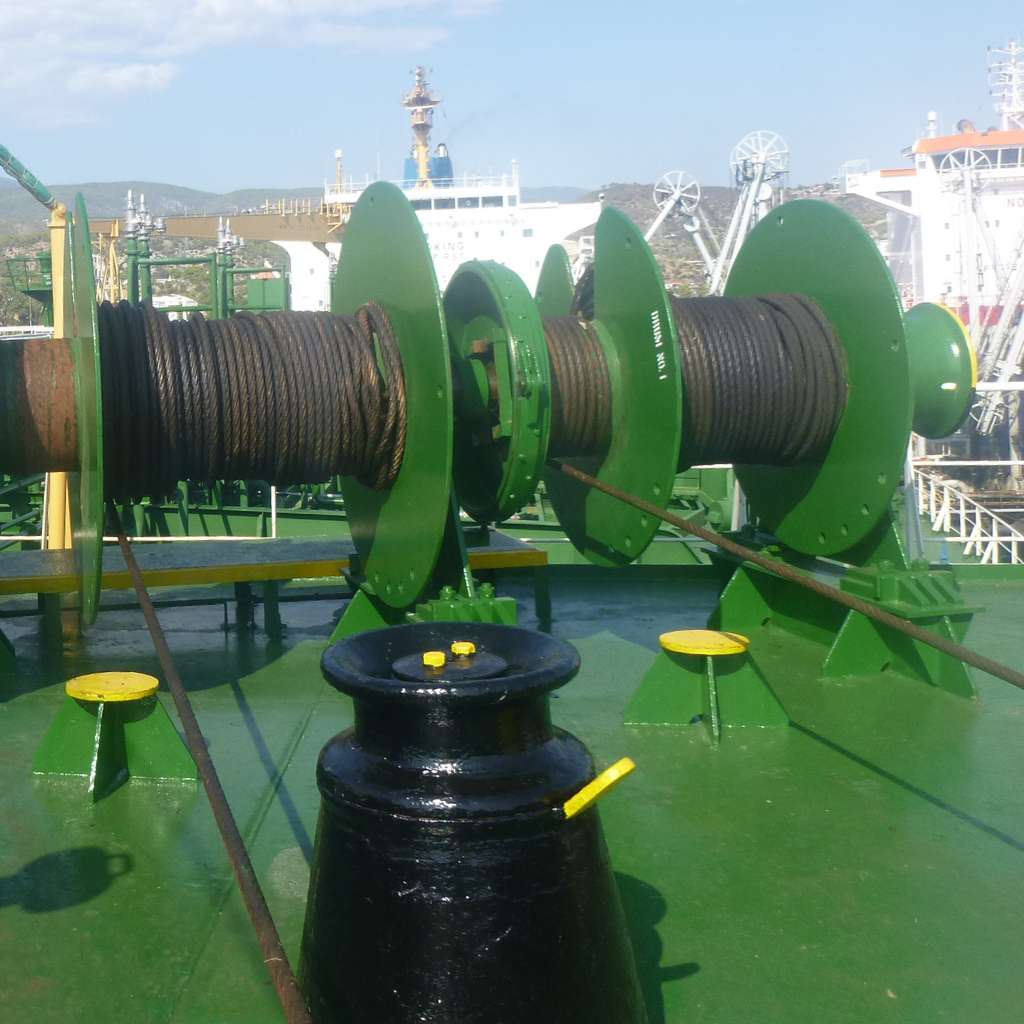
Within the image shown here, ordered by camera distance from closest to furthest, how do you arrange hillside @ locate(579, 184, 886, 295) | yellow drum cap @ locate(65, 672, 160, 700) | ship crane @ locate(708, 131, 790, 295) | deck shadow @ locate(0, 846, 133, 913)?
deck shadow @ locate(0, 846, 133, 913) → yellow drum cap @ locate(65, 672, 160, 700) → ship crane @ locate(708, 131, 790, 295) → hillside @ locate(579, 184, 886, 295)

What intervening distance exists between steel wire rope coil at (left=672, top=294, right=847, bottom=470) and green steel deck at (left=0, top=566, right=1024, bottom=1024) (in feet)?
3.40

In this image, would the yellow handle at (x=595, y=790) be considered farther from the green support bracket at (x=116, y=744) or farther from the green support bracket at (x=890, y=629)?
the green support bracket at (x=890, y=629)

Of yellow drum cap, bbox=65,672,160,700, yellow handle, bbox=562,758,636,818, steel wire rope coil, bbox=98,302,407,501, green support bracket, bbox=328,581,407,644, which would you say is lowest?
green support bracket, bbox=328,581,407,644

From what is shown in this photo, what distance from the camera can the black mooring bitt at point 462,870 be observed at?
166cm

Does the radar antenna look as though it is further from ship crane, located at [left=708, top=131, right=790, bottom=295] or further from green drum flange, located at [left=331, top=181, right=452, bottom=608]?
green drum flange, located at [left=331, top=181, right=452, bottom=608]

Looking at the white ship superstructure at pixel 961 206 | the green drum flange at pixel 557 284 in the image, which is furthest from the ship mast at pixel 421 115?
the green drum flange at pixel 557 284

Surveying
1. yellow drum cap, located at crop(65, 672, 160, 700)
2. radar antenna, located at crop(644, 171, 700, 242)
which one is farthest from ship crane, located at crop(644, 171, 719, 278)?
yellow drum cap, located at crop(65, 672, 160, 700)

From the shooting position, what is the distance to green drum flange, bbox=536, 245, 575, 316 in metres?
5.40

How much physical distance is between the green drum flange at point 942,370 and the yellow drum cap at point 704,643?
1741 mm

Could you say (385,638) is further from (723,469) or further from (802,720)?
(723,469)

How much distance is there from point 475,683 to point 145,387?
278 centimetres

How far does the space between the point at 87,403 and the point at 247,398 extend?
0.60 m

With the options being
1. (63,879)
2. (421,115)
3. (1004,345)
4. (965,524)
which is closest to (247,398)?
(63,879)

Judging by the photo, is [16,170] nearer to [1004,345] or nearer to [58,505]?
[58,505]
